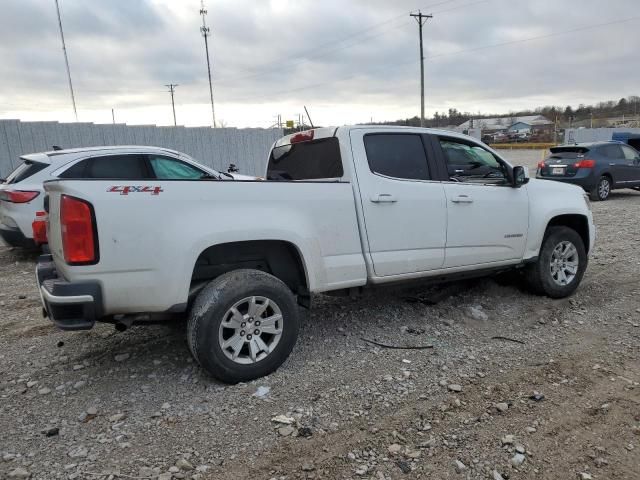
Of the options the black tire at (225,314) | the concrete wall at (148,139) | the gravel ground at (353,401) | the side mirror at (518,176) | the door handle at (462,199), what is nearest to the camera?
the gravel ground at (353,401)

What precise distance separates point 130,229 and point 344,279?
1660 millimetres

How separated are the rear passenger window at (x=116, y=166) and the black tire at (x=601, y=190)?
12185 mm

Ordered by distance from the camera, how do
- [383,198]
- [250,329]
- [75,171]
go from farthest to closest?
[75,171]
[383,198]
[250,329]

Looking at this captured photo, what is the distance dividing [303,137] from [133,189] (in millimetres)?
1996

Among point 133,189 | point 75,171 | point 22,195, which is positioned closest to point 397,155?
point 133,189

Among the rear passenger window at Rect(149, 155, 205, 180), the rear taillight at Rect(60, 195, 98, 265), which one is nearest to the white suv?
the rear passenger window at Rect(149, 155, 205, 180)

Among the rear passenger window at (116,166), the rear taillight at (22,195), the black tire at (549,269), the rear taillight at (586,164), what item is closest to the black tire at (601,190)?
the rear taillight at (586,164)

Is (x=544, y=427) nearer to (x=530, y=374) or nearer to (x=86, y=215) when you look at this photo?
(x=530, y=374)

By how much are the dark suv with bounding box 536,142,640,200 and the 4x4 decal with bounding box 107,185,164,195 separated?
1309cm

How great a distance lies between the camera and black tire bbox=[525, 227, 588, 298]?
17.2 ft

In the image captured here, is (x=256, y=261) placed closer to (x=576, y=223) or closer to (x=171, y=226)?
(x=171, y=226)

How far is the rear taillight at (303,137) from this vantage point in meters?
4.58

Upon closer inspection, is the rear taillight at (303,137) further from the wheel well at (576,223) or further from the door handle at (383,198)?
the wheel well at (576,223)

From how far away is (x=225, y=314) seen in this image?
337 cm
